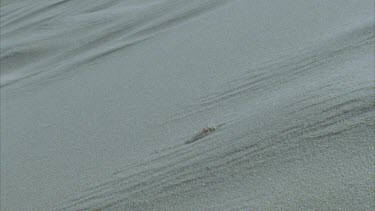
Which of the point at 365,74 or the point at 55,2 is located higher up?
the point at 55,2

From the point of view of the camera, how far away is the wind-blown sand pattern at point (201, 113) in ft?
6.27

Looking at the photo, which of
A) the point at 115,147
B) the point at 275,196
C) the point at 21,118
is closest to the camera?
the point at 275,196

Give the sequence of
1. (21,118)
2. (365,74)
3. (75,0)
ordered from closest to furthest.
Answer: (365,74) → (21,118) → (75,0)

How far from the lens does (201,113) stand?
2.53 metres

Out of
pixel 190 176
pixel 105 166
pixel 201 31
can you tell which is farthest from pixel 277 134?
pixel 201 31

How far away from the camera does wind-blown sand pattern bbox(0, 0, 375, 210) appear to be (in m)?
1.91

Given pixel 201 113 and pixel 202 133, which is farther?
pixel 201 113

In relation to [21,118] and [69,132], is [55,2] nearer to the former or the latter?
[21,118]

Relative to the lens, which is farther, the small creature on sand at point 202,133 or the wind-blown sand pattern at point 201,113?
the small creature on sand at point 202,133

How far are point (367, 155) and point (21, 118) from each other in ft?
6.21

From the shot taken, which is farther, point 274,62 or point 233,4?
point 233,4

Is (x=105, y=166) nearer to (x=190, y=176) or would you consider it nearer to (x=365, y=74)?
(x=190, y=176)

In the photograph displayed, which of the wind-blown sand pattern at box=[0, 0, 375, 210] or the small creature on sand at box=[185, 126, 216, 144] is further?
the small creature on sand at box=[185, 126, 216, 144]

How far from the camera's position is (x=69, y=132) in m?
2.80
